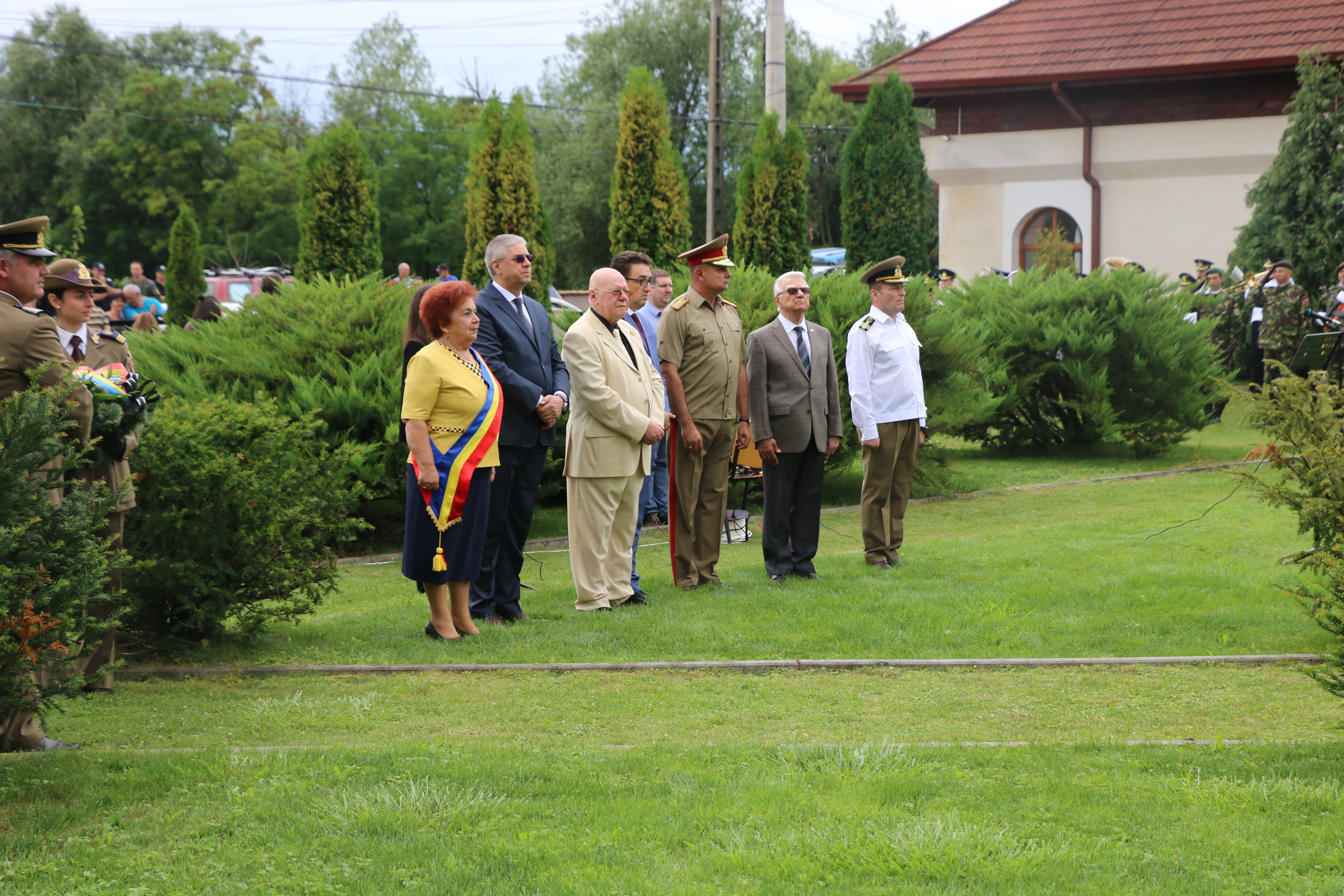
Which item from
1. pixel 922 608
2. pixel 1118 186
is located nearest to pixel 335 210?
pixel 922 608

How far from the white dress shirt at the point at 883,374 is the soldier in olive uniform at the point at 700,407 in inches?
38.0

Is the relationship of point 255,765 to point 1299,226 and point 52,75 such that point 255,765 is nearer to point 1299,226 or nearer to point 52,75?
point 1299,226

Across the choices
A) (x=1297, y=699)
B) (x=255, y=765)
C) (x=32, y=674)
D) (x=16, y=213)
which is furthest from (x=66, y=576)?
(x=16, y=213)

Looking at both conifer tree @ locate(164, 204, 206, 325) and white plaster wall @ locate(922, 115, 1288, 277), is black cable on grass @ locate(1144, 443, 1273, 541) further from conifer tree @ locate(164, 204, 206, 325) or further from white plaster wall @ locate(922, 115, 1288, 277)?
conifer tree @ locate(164, 204, 206, 325)

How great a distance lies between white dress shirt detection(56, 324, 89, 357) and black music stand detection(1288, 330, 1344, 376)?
1099 cm

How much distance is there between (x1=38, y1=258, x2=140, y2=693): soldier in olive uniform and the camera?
6.30 meters

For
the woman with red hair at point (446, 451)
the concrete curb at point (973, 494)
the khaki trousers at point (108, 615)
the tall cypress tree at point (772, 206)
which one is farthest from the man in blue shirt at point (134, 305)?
the khaki trousers at point (108, 615)

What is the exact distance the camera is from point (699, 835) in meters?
4.23

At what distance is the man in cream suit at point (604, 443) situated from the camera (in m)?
8.35

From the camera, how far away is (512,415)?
26.6ft

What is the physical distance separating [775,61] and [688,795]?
23469 mm

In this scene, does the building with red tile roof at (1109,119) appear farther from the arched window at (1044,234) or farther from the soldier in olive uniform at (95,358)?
the soldier in olive uniform at (95,358)

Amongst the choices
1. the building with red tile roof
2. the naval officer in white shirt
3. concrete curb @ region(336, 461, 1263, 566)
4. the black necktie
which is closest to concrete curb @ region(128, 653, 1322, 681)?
the naval officer in white shirt

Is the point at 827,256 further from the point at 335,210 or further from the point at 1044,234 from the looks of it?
the point at 335,210
